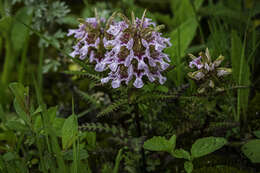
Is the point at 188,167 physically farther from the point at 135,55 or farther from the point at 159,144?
the point at 135,55

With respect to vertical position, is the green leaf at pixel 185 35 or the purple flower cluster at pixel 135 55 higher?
the green leaf at pixel 185 35

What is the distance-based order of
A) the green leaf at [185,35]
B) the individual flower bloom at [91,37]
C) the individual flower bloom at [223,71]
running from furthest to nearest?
the green leaf at [185,35], the individual flower bloom at [91,37], the individual flower bloom at [223,71]

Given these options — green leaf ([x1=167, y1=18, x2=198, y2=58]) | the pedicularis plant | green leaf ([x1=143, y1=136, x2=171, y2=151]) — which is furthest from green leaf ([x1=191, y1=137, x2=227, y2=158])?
green leaf ([x1=167, y1=18, x2=198, y2=58])

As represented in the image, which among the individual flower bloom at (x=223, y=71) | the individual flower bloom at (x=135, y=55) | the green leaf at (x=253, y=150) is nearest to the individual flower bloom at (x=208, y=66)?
the individual flower bloom at (x=223, y=71)

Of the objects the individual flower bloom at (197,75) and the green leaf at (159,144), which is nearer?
the green leaf at (159,144)

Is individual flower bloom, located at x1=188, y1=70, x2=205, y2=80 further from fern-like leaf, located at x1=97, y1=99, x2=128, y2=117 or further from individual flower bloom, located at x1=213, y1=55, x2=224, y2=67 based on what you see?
fern-like leaf, located at x1=97, y1=99, x2=128, y2=117

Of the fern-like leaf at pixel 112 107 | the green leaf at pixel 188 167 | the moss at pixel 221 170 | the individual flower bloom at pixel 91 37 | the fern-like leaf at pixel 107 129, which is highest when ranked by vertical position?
the individual flower bloom at pixel 91 37

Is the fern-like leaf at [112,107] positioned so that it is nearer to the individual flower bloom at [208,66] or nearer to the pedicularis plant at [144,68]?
the pedicularis plant at [144,68]

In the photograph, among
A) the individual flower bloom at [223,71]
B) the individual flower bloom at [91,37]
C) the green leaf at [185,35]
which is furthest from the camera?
the green leaf at [185,35]
